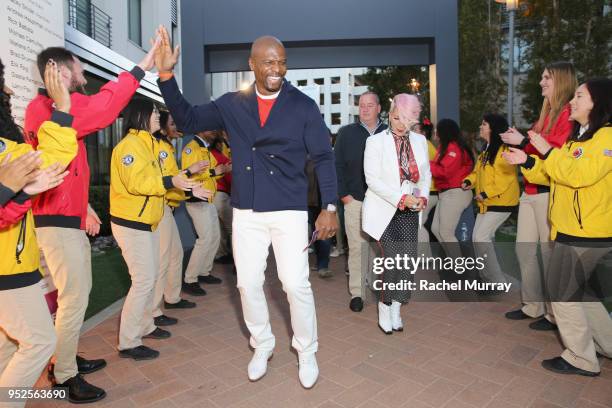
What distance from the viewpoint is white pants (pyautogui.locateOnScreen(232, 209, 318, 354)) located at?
329cm

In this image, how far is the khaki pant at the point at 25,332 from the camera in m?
2.27

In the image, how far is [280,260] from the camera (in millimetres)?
3342

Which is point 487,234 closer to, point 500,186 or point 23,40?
point 500,186

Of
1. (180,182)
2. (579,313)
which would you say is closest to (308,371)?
(180,182)

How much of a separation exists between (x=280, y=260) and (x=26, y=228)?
1.63 m

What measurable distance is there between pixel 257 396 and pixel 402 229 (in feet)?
6.90

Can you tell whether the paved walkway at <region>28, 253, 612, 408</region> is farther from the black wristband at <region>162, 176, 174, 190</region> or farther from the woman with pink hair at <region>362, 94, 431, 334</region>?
the black wristband at <region>162, 176, 174, 190</region>

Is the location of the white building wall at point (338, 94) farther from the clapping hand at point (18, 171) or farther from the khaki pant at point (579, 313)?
the clapping hand at point (18, 171)

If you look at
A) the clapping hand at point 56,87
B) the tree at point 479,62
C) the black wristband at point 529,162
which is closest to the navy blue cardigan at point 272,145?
the clapping hand at point 56,87

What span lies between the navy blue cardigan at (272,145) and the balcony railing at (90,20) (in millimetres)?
9362

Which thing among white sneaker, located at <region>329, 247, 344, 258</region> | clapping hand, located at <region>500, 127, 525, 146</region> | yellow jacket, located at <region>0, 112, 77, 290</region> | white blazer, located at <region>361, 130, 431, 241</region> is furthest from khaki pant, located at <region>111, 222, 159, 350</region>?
white sneaker, located at <region>329, 247, 344, 258</region>

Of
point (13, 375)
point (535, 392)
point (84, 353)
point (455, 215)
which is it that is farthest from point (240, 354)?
point (455, 215)

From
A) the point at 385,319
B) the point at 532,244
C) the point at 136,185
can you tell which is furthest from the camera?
the point at 532,244

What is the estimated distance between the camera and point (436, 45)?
870 centimetres
